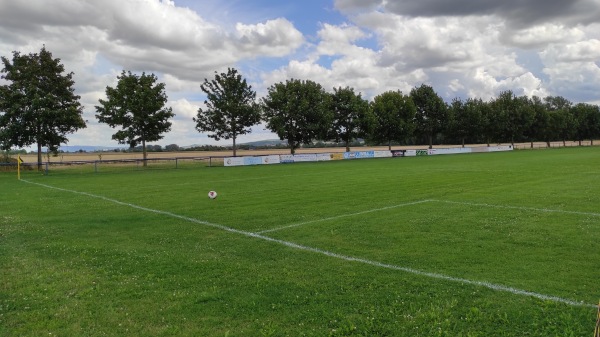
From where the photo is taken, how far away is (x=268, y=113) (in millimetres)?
54875

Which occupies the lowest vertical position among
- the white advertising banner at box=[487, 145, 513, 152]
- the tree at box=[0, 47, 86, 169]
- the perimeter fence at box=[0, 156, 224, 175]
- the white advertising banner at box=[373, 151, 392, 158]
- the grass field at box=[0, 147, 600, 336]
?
the grass field at box=[0, 147, 600, 336]

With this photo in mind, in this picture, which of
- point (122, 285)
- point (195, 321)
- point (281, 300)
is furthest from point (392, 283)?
point (122, 285)

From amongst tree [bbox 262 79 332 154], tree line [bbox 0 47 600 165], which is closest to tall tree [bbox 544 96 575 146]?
tree line [bbox 0 47 600 165]

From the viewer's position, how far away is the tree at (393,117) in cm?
6481

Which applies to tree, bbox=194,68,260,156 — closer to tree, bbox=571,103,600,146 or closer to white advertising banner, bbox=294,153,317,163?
white advertising banner, bbox=294,153,317,163

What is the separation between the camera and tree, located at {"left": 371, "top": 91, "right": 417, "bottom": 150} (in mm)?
64812

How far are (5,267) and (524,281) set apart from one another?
810 cm

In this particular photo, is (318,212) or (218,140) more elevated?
(218,140)

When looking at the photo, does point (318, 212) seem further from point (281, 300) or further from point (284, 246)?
point (281, 300)

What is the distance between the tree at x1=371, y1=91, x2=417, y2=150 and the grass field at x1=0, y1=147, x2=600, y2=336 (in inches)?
2037

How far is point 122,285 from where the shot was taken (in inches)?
243

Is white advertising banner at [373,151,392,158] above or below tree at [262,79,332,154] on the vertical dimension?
below

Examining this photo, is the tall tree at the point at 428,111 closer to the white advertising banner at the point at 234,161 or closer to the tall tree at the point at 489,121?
the tall tree at the point at 489,121

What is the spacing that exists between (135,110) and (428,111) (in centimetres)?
4782
